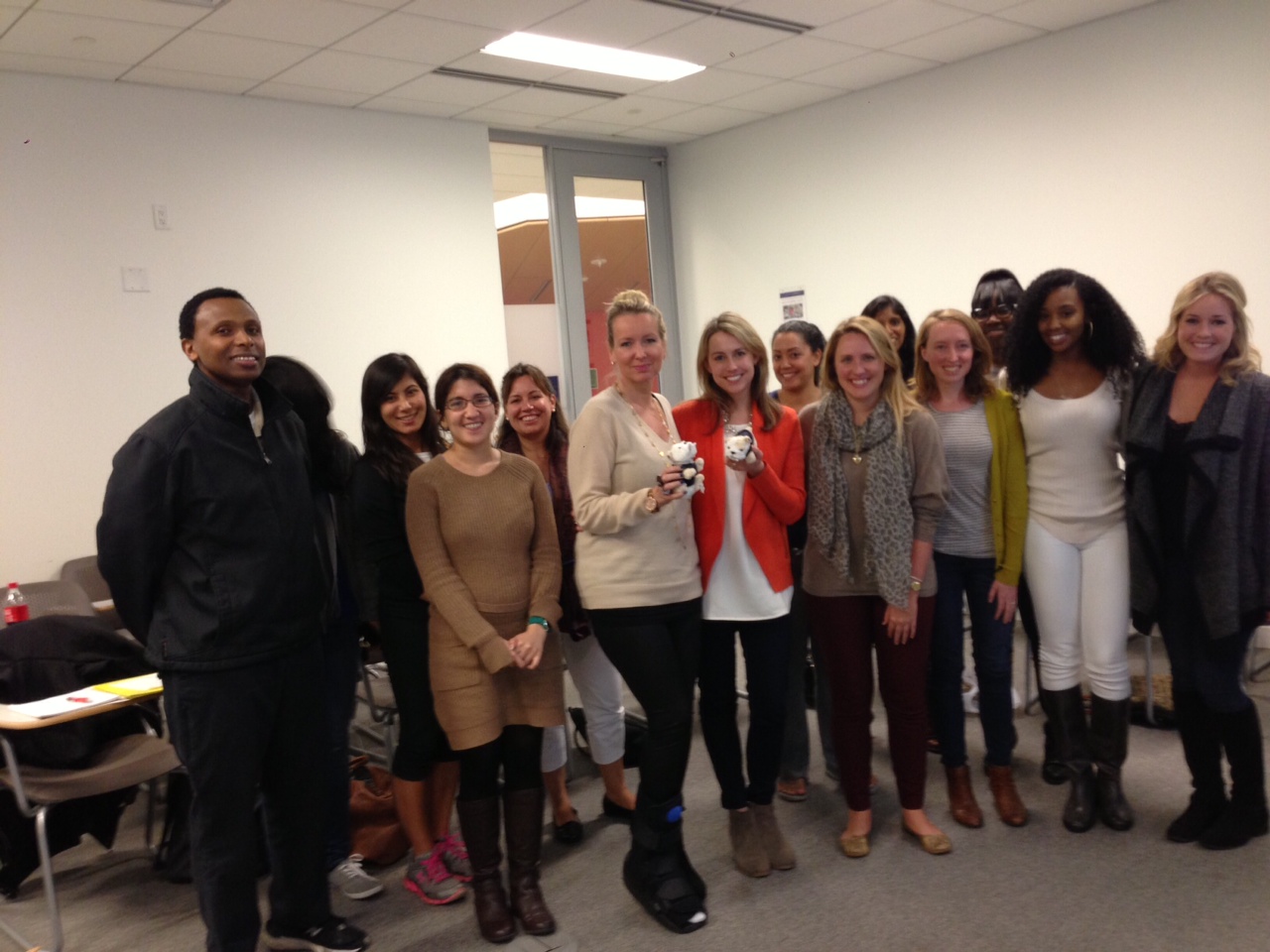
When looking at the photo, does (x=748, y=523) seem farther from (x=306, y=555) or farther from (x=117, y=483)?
(x=117, y=483)

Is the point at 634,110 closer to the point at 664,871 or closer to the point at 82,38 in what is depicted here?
the point at 82,38

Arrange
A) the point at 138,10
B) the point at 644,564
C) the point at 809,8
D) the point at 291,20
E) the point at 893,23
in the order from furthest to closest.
Answer: the point at 893,23 → the point at 809,8 → the point at 291,20 → the point at 138,10 → the point at 644,564

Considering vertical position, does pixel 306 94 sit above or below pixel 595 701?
above

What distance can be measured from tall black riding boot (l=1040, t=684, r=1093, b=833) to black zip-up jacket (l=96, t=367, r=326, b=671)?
83.7 inches

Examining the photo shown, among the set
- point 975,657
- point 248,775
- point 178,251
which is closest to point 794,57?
point 178,251

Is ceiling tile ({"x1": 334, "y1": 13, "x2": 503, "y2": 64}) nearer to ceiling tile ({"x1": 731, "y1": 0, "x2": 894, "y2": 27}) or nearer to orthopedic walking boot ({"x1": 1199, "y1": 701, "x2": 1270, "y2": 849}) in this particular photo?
ceiling tile ({"x1": 731, "y1": 0, "x2": 894, "y2": 27})

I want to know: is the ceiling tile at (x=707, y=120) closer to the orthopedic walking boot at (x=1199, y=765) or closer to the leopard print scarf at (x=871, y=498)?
the leopard print scarf at (x=871, y=498)

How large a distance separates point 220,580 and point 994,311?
9.15 ft

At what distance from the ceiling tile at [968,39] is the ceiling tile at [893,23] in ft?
0.33

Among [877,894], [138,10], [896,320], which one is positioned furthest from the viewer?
[138,10]

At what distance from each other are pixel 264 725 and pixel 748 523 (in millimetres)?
1207

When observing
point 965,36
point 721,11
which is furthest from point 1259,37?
point 721,11

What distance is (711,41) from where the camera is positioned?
4785 mm

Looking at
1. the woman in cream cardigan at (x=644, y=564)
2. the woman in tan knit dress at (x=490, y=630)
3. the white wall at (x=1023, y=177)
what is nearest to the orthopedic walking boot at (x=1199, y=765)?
the woman in cream cardigan at (x=644, y=564)
